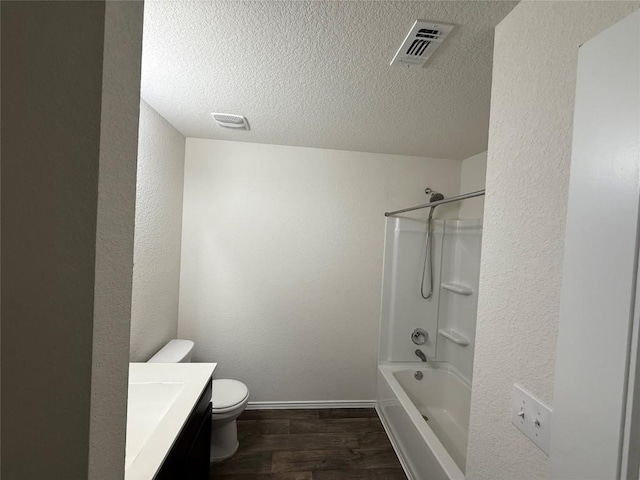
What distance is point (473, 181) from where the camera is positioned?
2.38 m

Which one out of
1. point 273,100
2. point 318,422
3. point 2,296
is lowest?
point 318,422

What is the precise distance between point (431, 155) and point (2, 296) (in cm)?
271

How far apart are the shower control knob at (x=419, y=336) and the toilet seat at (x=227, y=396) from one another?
1521 millimetres

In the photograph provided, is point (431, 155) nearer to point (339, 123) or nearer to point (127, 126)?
point (339, 123)

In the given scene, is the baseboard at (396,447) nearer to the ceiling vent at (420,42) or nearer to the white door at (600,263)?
the white door at (600,263)

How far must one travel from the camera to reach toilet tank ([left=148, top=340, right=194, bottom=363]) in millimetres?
1850

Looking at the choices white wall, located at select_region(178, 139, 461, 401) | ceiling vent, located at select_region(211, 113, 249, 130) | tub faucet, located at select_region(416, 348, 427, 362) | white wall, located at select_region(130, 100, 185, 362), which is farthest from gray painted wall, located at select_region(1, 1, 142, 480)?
tub faucet, located at select_region(416, 348, 427, 362)

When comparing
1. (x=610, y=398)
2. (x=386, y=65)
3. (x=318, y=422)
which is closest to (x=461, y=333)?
(x=318, y=422)

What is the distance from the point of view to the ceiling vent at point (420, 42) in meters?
0.97

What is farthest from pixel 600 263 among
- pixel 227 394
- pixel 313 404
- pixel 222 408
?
pixel 313 404

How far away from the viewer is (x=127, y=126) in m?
0.49

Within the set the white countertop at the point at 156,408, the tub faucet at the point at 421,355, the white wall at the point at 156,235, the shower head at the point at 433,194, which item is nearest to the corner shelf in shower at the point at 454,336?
the tub faucet at the point at 421,355

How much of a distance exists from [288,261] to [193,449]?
1439 millimetres

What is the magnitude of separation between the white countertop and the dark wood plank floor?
0.86 metres
